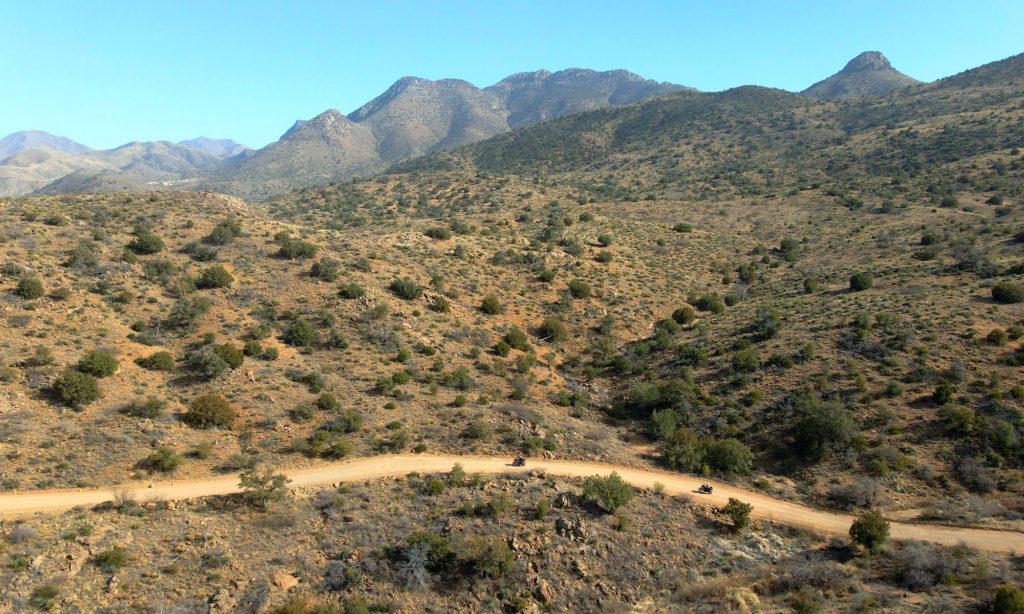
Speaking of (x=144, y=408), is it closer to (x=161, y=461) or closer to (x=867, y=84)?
(x=161, y=461)

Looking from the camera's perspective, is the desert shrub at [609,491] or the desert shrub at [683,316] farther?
the desert shrub at [683,316]

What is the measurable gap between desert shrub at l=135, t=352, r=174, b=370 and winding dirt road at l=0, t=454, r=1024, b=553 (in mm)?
9241

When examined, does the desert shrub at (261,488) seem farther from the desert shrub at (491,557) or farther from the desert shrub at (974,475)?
the desert shrub at (974,475)

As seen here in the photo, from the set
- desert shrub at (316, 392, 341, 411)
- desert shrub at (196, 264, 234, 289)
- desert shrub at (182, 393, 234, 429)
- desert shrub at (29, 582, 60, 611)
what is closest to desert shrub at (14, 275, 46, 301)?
desert shrub at (196, 264, 234, 289)

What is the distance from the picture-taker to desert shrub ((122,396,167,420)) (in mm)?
24055

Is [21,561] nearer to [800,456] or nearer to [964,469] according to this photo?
[800,456]

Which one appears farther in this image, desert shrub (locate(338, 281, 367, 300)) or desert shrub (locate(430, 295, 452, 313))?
desert shrub (locate(430, 295, 452, 313))

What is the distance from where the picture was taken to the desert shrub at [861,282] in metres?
42.4

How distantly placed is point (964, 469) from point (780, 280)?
108 feet

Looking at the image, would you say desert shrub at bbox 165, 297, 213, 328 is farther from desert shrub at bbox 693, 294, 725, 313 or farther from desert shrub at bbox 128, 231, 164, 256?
desert shrub at bbox 693, 294, 725, 313

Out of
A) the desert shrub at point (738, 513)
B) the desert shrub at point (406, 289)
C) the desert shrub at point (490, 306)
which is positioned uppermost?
the desert shrub at point (406, 289)

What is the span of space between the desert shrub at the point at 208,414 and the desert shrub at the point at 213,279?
14270mm

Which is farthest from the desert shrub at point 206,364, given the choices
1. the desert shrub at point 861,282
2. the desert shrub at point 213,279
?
the desert shrub at point 861,282

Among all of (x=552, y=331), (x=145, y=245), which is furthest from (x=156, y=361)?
(x=552, y=331)
